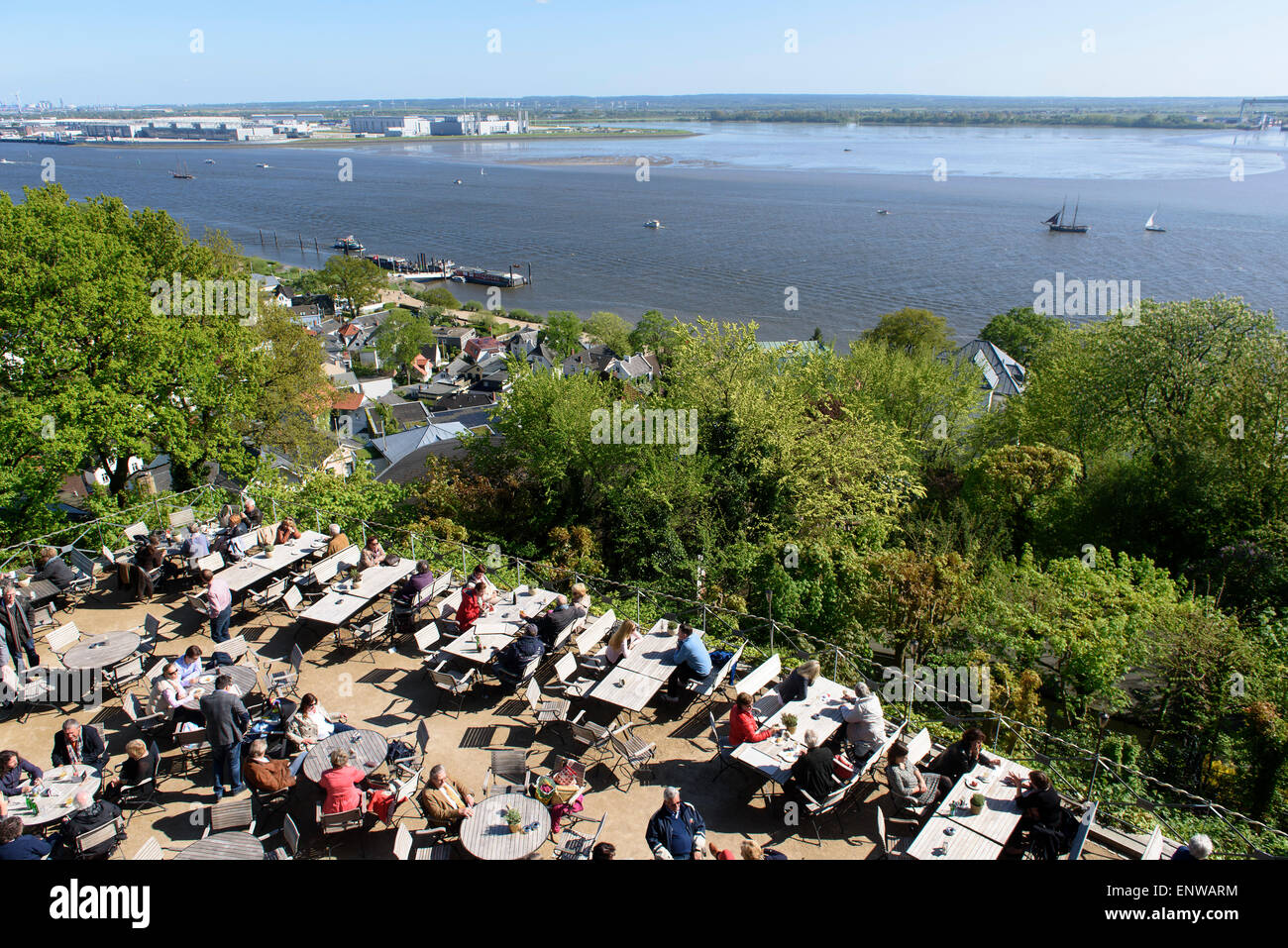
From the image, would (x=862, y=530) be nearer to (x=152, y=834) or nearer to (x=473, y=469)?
(x=473, y=469)

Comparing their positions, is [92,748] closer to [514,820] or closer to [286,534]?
[514,820]

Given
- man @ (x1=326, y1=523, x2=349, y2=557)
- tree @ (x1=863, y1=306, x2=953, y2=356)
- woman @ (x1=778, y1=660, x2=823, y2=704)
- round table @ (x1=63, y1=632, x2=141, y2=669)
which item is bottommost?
woman @ (x1=778, y1=660, x2=823, y2=704)

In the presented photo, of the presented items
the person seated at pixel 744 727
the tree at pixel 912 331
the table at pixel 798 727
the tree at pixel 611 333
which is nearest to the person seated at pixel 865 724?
the table at pixel 798 727

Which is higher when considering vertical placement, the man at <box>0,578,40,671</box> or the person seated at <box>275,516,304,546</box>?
the person seated at <box>275,516,304,546</box>

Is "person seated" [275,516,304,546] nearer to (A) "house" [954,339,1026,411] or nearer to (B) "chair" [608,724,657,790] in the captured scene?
(B) "chair" [608,724,657,790]

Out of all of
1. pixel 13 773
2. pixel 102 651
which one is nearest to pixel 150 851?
pixel 13 773

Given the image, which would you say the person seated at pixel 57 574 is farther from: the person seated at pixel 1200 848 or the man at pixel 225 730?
the person seated at pixel 1200 848

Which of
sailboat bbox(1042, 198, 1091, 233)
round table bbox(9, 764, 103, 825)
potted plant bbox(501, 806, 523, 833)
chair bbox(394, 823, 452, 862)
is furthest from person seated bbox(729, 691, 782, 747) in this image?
sailboat bbox(1042, 198, 1091, 233)
